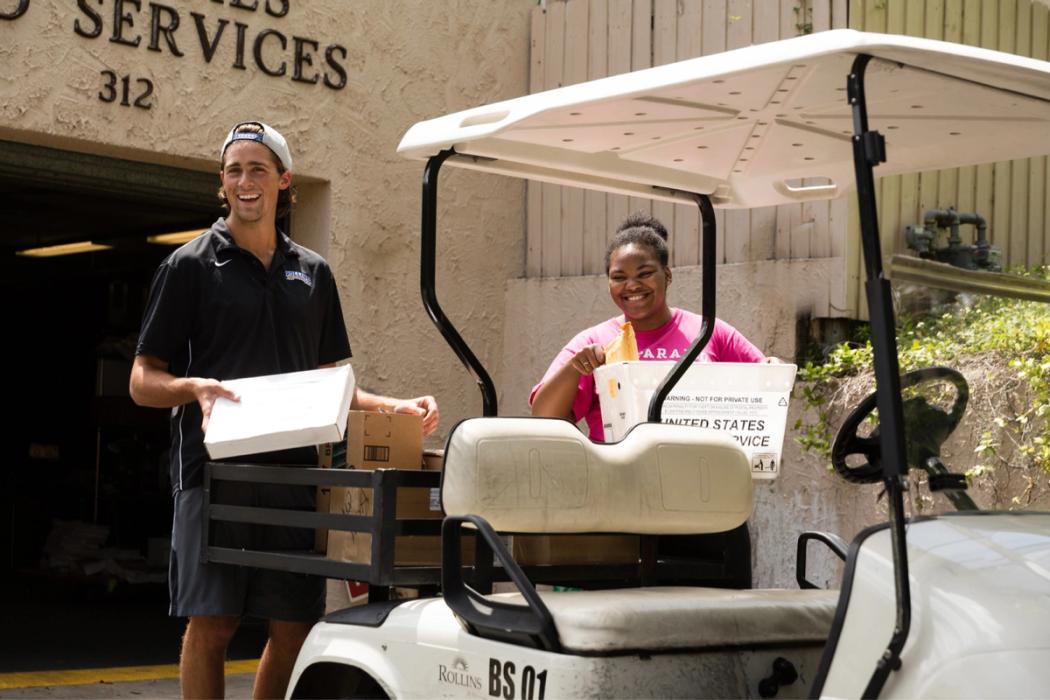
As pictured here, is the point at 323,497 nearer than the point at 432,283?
No

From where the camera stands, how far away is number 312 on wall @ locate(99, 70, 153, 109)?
699 centimetres

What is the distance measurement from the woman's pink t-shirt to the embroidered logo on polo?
87cm

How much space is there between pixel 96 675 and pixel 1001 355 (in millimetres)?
5009

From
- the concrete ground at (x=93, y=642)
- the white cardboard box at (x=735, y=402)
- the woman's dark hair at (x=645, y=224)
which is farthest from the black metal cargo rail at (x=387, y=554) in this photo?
the concrete ground at (x=93, y=642)

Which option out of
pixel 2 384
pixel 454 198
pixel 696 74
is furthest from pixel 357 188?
pixel 2 384

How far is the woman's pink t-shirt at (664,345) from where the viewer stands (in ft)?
15.6

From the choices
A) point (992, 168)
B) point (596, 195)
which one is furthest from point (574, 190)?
point (992, 168)

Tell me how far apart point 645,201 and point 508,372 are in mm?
1362

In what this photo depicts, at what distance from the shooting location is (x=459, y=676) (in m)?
3.14

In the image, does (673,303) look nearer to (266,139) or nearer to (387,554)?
(266,139)

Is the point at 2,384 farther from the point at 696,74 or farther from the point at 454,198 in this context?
the point at 696,74

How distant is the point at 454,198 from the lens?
8406 millimetres

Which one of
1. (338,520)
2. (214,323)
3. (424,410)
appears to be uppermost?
(214,323)

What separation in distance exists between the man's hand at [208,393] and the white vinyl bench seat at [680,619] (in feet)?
3.38
